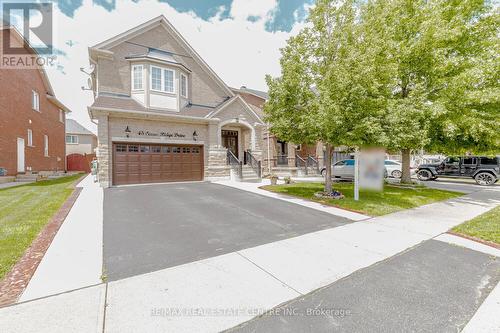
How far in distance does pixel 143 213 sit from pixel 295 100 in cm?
739

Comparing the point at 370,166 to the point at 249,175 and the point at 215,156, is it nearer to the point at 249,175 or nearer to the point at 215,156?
the point at 249,175

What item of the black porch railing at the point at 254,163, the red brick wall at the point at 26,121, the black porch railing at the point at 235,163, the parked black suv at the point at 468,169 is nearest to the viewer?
the red brick wall at the point at 26,121

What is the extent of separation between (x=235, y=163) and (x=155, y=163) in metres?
5.56

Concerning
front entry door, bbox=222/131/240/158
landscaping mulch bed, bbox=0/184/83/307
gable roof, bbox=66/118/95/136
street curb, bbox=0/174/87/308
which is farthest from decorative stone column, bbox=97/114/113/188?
gable roof, bbox=66/118/95/136

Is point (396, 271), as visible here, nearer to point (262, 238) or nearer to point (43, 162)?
point (262, 238)

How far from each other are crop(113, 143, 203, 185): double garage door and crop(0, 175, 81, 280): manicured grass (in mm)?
3463

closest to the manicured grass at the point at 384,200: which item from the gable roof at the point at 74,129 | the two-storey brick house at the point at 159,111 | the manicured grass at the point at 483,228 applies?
the manicured grass at the point at 483,228

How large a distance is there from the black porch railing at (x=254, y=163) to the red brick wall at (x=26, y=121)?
52.7 ft

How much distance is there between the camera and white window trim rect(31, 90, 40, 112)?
18.5 meters

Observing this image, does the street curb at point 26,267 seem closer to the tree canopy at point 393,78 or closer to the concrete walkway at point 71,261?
the concrete walkway at point 71,261

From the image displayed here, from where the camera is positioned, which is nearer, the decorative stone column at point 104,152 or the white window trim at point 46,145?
the decorative stone column at point 104,152

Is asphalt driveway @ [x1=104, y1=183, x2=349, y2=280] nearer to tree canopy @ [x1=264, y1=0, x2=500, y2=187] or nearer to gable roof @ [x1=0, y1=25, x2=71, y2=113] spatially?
tree canopy @ [x1=264, y1=0, x2=500, y2=187]

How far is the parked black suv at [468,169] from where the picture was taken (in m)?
15.0

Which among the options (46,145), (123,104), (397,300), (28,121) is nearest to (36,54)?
(28,121)
